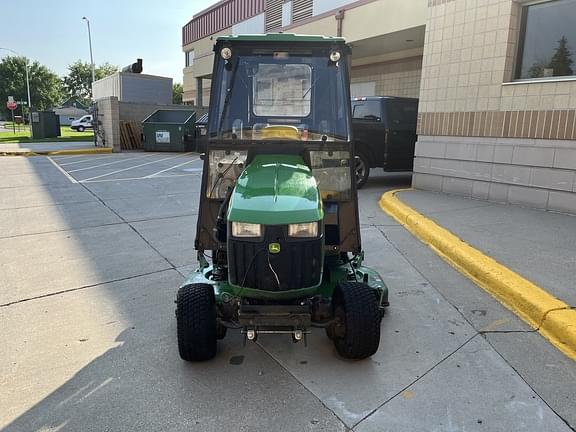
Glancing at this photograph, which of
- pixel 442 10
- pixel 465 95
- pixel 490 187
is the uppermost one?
pixel 442 10

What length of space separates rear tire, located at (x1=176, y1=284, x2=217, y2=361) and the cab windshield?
4.23 ft

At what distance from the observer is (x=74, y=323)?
3807mm

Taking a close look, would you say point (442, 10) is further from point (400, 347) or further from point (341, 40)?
point (400, 347)

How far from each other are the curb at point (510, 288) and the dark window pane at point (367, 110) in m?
4.19

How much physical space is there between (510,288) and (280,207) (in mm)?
2562

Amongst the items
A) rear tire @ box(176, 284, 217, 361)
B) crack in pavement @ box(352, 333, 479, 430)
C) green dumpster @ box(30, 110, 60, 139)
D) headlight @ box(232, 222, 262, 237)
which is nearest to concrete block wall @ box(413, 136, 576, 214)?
crack in pavement @ box(352, 333, 479, 430)

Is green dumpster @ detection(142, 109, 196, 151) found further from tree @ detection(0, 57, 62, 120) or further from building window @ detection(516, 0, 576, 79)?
tree @ detection(0, 57, 62, 120)

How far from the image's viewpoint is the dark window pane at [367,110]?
10.2 m

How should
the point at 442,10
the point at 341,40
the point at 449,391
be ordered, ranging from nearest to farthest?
the point at 449,391
the point at 341,40
the point at 442,10

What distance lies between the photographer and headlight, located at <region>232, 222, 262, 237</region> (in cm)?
283

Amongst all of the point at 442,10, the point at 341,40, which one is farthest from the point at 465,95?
the point at 341,40

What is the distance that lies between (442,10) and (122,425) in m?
8.72

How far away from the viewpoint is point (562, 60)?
7.17 m

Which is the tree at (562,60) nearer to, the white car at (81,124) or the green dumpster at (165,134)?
the green dumpster at (165,134)
